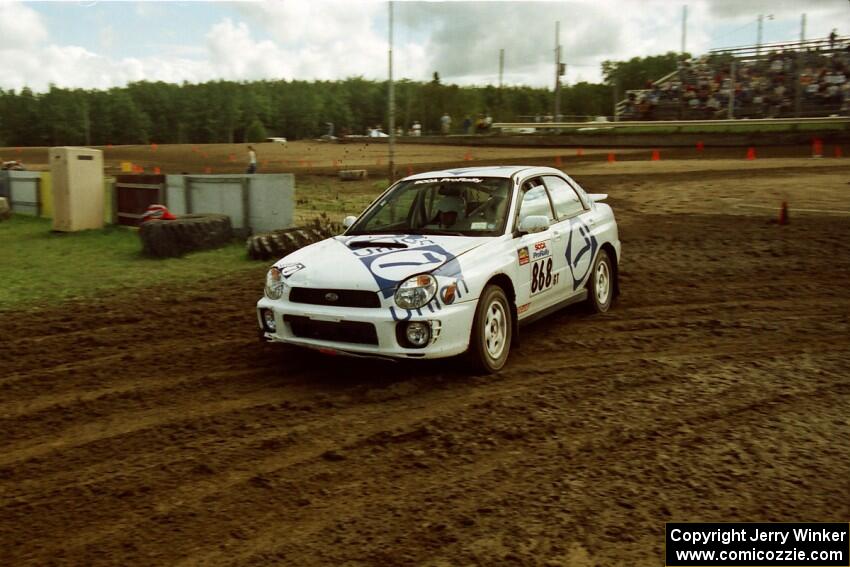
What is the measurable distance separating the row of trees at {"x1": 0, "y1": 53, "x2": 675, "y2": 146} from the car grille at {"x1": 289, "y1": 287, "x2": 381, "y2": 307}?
224 feet

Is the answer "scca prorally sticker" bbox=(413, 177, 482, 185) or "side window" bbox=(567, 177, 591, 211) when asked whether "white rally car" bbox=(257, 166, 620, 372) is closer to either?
"scca prorally sticker" bbox=(413, 177, 482, 185)

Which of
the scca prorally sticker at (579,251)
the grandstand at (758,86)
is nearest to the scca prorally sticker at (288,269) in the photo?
the scca prorally sticker at (579,251)

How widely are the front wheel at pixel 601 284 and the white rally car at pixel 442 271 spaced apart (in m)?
0.15

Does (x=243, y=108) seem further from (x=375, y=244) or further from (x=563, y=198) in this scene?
(x=375, y=244)

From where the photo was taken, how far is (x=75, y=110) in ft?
327

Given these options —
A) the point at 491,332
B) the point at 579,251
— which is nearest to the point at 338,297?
the point at 491,332

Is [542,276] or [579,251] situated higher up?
[579,251]

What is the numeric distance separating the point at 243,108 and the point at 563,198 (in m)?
117

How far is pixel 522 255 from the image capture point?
6.42 meters

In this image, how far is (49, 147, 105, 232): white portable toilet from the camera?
1631 cm

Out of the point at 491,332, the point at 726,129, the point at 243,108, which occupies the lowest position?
the point at 491,332

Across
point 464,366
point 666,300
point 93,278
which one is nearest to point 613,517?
point 464,366

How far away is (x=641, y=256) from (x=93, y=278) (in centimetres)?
782

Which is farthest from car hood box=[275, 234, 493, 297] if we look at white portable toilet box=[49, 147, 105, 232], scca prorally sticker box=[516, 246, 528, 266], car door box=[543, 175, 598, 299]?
white portable toilet box=[49, 147, 105, 232]
